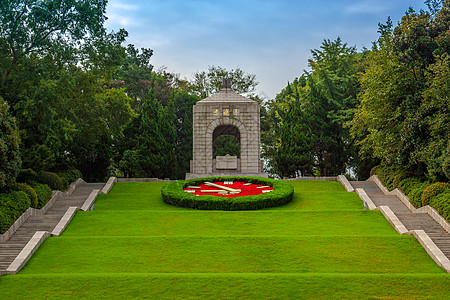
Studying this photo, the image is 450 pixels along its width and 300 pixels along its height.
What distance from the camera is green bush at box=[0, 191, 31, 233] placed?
16.9m

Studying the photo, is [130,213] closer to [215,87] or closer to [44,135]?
[44,135]

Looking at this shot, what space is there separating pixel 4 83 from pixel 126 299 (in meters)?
15.9

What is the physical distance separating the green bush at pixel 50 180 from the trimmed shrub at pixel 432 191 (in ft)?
51.1

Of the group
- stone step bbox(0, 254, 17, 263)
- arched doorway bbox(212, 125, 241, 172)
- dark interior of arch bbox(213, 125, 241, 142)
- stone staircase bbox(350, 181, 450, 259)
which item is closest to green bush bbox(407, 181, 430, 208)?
stone staircase bbox(350, 181, 450, 259)

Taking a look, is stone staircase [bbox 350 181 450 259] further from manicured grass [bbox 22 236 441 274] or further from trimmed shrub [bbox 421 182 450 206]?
manicured grass [bbox 22 236 441 274]

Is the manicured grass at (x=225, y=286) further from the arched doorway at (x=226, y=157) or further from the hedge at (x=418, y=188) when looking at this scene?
the arched doorway at (x=226, y=157)

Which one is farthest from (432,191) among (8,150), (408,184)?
(8,150)

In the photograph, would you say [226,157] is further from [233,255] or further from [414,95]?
[233,255]

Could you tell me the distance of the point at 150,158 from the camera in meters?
33.6

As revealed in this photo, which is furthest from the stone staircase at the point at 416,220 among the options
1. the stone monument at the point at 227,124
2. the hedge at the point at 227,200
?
the stone monument at the point at 227,124

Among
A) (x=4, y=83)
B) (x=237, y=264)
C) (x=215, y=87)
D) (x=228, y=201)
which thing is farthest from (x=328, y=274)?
(x=215, y=87)

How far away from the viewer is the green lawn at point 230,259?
38.3ft

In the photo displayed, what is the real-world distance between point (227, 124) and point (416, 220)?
1426 cm

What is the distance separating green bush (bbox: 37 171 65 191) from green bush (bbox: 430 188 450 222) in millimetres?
15853
